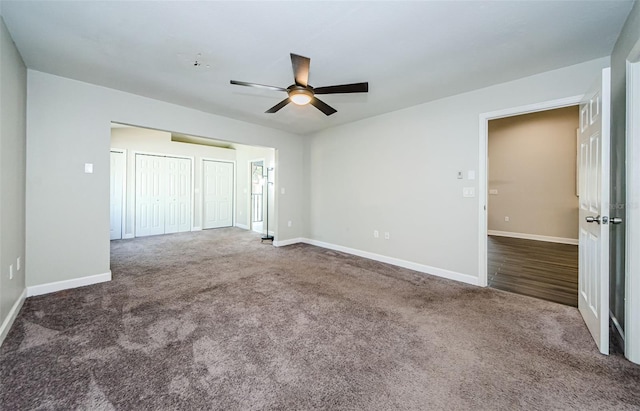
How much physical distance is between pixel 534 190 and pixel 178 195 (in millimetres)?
8883

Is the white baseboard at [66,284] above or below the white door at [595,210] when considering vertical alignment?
below

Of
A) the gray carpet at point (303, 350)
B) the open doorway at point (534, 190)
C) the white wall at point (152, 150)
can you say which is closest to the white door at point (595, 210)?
the gray carpet at point (303, 350)

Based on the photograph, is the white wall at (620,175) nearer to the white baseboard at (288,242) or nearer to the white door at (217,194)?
the white baseboard at (288,242)

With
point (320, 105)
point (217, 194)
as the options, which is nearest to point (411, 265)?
point (320, 105)

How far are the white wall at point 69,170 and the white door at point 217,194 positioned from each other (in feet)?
13.3

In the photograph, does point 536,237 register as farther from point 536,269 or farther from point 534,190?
point 536,269

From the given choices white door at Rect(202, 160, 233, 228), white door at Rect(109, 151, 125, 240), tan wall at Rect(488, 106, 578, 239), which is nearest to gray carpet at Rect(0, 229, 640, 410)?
white door at Rect(109, 151, 125, 240)

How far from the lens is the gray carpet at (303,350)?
1.46 metres

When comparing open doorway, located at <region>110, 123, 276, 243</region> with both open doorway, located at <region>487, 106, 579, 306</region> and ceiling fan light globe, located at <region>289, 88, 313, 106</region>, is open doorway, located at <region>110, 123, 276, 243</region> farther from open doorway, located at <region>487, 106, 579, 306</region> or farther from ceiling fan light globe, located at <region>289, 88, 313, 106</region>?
open doorway, located at <region>487, 106, 579, 306</region>

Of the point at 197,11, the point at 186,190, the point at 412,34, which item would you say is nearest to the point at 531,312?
the point at 412,34

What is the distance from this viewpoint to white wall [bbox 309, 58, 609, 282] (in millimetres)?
3055

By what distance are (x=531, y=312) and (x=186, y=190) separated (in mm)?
7617

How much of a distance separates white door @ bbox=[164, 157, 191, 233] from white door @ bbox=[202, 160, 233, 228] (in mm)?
432

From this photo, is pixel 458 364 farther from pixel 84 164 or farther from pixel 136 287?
pixel 84 164
